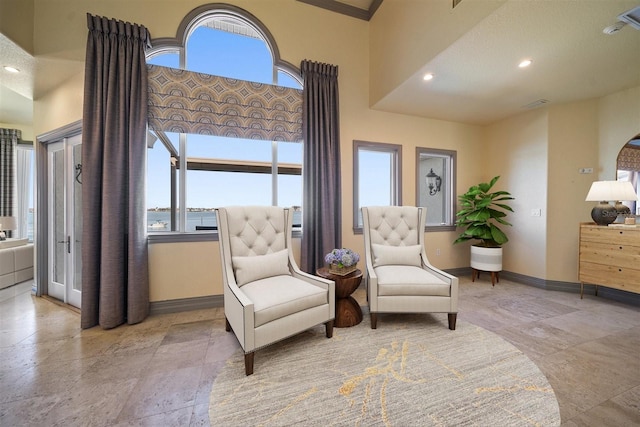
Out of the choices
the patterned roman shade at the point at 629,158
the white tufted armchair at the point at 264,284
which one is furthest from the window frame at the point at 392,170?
the patterned roman shade at the point at 629,158

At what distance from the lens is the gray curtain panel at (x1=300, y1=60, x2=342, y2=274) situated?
3.30m

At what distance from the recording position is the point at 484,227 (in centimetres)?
394

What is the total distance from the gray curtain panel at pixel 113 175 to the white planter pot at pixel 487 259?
4.58 metres

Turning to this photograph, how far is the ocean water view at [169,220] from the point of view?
299 centimetres

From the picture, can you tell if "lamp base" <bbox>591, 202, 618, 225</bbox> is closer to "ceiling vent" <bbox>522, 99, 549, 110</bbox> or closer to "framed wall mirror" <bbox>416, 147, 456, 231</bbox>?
"ceiling vent" <bbox>522, 99, 549, 110</bbox>

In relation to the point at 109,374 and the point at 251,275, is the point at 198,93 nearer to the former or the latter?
the point at 251,275

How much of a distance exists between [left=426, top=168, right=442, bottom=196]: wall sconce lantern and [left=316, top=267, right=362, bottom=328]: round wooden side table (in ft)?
9.26

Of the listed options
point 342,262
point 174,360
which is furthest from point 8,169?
point 342,262

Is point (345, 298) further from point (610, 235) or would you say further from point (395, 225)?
point (610, 235)

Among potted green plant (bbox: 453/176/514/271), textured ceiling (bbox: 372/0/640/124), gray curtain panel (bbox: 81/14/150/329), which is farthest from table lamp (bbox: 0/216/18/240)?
potted green plant (bbox: 453/176/514/271)

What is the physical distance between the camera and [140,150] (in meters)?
2.63

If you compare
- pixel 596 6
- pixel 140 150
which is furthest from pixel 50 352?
pixel 596 6

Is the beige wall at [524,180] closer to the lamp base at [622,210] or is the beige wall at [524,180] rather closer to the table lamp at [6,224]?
the lamp base at [622,210]

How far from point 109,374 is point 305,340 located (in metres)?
1.45
